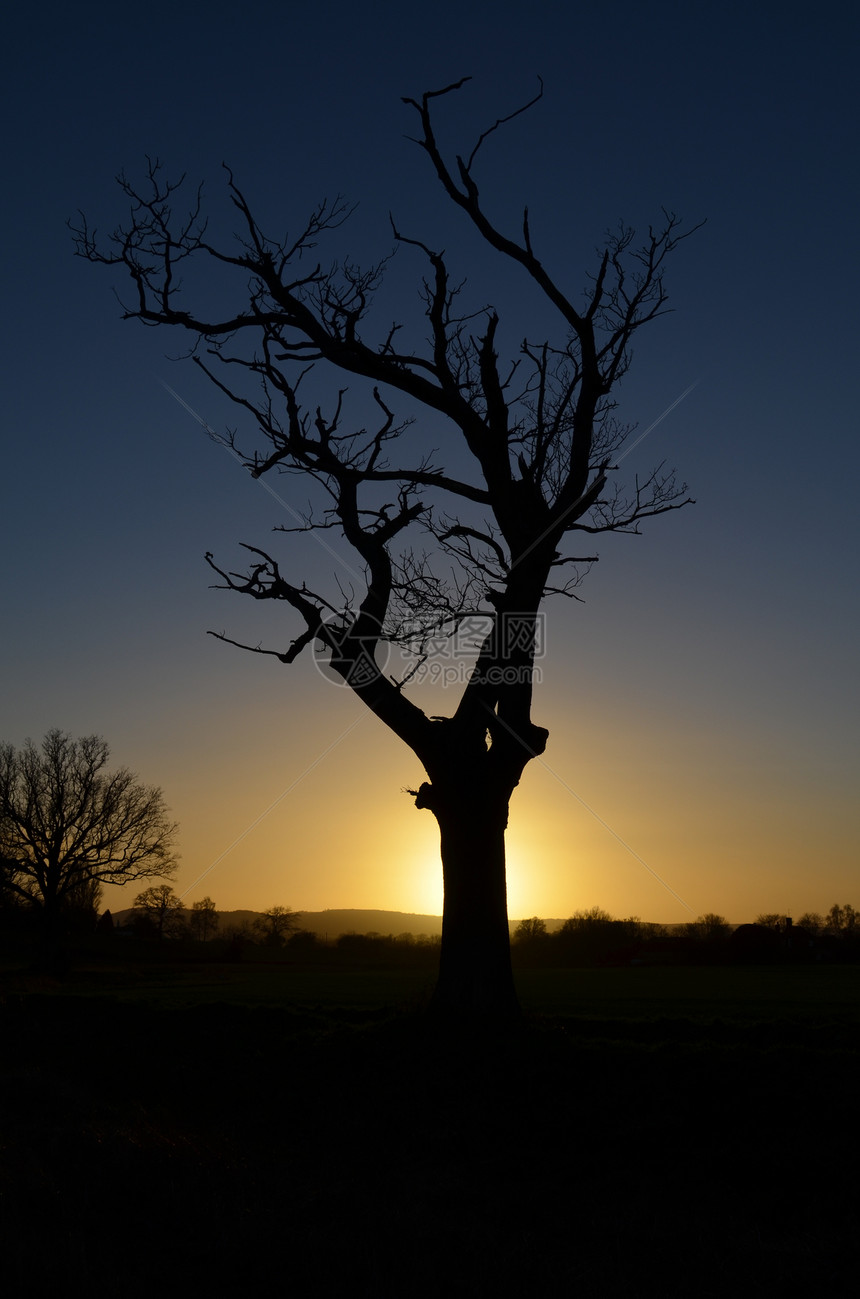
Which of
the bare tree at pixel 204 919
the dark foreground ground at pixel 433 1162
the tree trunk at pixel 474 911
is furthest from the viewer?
the bare tree at pixel 204 919

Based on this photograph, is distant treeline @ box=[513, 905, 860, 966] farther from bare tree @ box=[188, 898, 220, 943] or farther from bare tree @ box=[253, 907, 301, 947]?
bare tree @ box=[188, 898, 220, 943]

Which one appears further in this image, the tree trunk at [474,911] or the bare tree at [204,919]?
the bare tree at [204,919]

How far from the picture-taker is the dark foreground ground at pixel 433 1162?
418 cm

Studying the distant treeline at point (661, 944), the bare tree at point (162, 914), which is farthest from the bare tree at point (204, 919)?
the distant treeline at point (661, 944)

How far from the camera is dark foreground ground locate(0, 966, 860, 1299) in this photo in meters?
4.18

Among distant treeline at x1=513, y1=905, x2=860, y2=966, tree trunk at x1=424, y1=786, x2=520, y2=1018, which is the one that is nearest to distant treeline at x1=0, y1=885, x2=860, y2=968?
distant treeline at x1=513, y1=905, x2=860, y2=966

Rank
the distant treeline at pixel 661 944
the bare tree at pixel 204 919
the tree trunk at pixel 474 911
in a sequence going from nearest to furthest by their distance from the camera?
the tree trunk at pixel 474 911 < the distant treeline at pixel 661 944 < the bare tree at pixel 204 919

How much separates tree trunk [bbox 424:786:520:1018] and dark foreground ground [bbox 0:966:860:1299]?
74 cm

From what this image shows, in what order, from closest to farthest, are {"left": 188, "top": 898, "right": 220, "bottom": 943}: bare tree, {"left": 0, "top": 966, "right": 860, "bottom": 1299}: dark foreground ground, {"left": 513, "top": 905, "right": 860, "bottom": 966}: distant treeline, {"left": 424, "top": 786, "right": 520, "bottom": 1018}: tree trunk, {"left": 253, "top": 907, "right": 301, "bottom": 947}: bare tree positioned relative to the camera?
1. {"left": 0, "top": 966, "right": 860, "bottom": 1299}: dark foreground ground
2. {"left": 424, "top": 786, "right": 520, "bottom": 1018}: tree trunk
3. {"left": 513, "top": 905, "right": 860, "bottom": 966}: distant treeline
4. {"left": 253, "top": 907, "right": 301, "bottom": 947}: bare tree
5. {"left": 188, "top": 898, "right": 220, "bottom": 943}: bare tree

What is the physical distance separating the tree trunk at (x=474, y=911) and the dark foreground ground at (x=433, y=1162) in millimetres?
744

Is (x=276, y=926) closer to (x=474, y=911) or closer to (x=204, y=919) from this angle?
(x=204, y=919)

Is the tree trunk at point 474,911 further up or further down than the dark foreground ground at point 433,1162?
further up

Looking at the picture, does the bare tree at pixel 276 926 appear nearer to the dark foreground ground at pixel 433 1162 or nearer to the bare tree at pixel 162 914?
the bare tree at pixel 162 914

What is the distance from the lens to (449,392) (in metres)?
11.7
